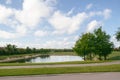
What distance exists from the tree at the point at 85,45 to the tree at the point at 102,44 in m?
1.25

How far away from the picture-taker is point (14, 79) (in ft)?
55.5

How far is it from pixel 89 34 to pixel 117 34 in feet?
46.3

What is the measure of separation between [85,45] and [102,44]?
5058 millimetres

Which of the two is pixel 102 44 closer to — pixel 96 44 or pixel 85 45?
pixel 96 44

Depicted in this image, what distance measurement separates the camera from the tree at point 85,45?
53875 millimetres

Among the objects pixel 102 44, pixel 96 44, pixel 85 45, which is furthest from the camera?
pixel 85 45

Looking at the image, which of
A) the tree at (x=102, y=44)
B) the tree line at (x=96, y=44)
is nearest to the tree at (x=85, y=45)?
the tree line at (x=96, y=44)

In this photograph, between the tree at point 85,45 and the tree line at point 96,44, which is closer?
the tree line at point 96,44

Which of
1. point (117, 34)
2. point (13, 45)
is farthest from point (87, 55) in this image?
point (13, 45)

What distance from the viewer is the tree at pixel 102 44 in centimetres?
5116

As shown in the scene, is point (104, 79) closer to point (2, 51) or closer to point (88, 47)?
point (88, 47)

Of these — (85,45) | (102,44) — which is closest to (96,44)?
(102,44)

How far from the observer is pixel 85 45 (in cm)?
5516

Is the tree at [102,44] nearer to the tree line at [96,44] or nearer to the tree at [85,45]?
the tree line at [96,44]
